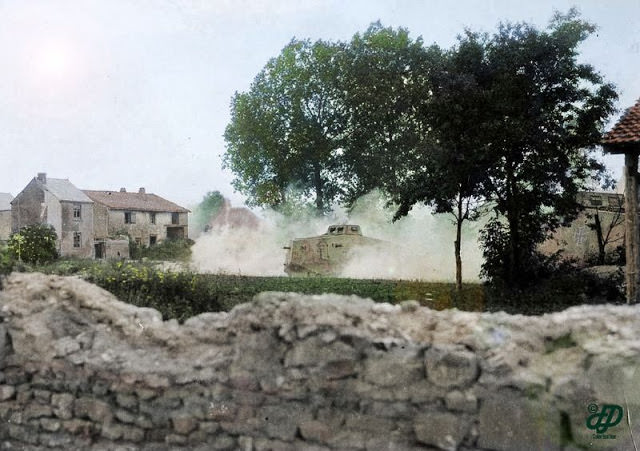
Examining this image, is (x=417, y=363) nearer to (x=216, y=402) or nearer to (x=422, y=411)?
(x=422, y=411)

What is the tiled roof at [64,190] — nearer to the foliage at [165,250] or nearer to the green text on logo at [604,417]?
the foliage at [165,250]

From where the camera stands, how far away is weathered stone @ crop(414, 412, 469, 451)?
11.7ft

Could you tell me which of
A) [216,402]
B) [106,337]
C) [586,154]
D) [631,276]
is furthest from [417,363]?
[586,154]

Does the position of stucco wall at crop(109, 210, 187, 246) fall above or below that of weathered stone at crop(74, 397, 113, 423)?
above

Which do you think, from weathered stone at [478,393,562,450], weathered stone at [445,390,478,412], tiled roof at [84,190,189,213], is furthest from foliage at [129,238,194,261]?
weathered stone at [478,393,562,450]

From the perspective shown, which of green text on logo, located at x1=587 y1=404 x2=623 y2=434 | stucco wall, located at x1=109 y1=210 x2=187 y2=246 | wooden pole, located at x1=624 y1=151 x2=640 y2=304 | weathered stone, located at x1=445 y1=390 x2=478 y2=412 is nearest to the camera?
green text on logo, located at x1=587 y1=404 x2=623 y2=434

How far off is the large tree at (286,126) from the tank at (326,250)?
5.50m

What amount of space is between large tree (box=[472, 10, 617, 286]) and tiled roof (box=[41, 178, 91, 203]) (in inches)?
279

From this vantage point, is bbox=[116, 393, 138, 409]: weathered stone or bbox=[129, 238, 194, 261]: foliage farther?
bbox=[129, 238, 194, 261]: foliage

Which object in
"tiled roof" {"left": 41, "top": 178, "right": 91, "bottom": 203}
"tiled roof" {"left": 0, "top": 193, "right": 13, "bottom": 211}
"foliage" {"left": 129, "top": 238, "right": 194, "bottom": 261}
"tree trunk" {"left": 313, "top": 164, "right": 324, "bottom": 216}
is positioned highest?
"tree trunk" {"left": 313, "top": 164, "right": 324, "bottom": 216}

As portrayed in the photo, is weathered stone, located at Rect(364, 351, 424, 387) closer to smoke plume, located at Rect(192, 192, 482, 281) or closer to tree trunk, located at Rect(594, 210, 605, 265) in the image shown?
smoke plume, located at Rect(192, 192, 482, 281)

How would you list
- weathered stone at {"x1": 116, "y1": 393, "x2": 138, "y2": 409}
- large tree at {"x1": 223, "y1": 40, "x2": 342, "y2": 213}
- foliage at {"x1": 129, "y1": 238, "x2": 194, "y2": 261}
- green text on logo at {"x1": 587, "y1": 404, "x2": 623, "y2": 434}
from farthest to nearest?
large tree at {"x1": 223, "y1": 40, "x2": 342, "y2": 213}
foliage at {"x1": 129, "y1": 238, "x2": 194, "y2": 261}
weathered stone at {"x1": 116, "y1": 393, "x2": 138, "y2": 409}
green text on logo at {"x1": 587, "y1": 404, "x2": 623, "y2": 434}

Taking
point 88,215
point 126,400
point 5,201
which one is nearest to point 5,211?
point 5,201

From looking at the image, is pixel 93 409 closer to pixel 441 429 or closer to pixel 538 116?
pixel 441 429
